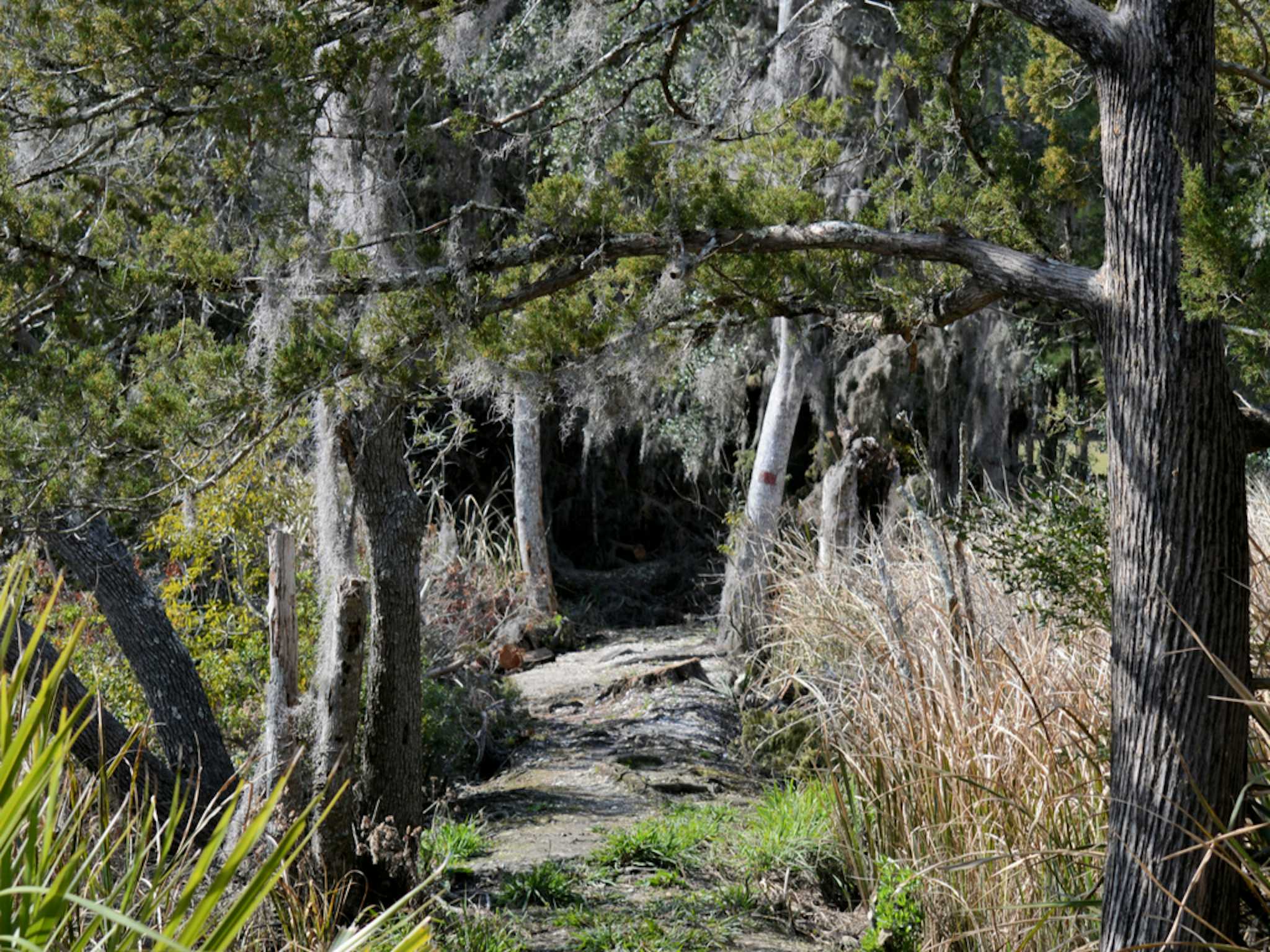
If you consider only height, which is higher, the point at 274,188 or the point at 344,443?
the point at 274,188

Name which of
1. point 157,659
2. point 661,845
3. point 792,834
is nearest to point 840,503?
point 792,834

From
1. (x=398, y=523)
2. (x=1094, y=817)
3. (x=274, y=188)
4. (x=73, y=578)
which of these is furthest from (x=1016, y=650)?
(x=73, y=578)

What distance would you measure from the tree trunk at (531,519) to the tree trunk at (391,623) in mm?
7014

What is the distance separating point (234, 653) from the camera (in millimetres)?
6707

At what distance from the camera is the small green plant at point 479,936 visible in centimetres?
438

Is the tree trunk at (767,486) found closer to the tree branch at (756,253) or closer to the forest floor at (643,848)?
the forest floor at (643,848)

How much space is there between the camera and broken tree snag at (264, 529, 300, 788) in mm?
4754

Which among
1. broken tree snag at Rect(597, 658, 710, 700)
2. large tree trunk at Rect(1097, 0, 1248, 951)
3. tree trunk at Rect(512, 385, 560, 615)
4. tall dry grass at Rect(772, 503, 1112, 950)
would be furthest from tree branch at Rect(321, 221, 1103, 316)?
tree trunk at Rect(512, 385, 560, 615)

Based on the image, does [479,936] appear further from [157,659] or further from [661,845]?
[157,659]

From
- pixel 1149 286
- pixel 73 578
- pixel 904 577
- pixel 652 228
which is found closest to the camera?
pixel 1149 286

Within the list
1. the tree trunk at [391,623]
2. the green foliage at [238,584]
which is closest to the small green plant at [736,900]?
the tree trunk at [391,623]

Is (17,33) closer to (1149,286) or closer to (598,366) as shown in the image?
(598,366)

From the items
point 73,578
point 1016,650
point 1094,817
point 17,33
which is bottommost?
point 1094,817

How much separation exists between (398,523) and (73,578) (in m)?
3.84
